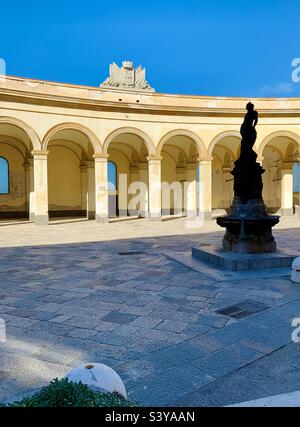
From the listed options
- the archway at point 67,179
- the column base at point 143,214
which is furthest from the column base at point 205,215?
the archway at point 67,179

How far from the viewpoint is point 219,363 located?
327cm

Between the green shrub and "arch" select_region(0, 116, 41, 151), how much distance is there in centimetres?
1865

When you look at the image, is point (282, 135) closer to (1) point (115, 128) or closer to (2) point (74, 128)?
(1) point (115, 128)

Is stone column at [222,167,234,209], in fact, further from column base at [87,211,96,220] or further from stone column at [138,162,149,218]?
column base at [87,211,96,220]

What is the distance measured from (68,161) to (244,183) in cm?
1954

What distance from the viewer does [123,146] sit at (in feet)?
85.1

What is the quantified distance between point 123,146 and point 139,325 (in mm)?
22683

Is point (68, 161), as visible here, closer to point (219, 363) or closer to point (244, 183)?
point (244, 183)

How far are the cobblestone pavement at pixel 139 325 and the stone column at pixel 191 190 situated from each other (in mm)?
19348

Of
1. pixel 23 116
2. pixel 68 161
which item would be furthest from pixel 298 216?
pixel 23 116

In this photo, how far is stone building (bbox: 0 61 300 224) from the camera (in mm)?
19203

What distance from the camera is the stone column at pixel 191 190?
2702 cm

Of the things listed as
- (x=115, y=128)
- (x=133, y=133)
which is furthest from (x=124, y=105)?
(x=133, y=133)

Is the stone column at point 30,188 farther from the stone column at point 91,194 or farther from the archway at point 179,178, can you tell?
the archway at point 179,178
